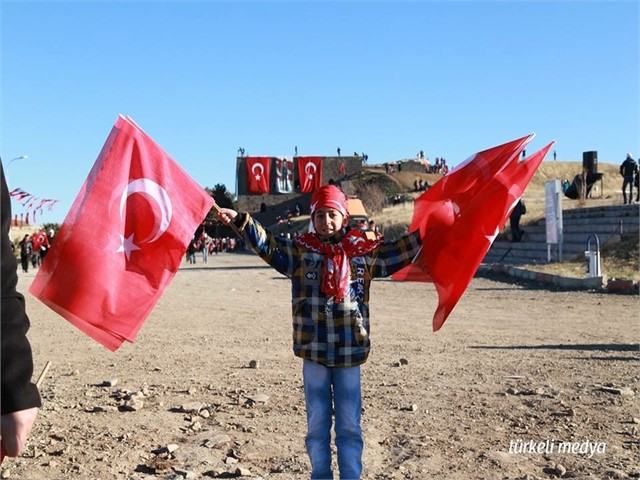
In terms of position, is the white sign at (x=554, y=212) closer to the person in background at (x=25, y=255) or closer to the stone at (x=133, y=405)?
the stone at (x=133, y=405)

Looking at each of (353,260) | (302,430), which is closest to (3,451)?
(353,260)

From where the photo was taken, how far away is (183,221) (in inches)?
185

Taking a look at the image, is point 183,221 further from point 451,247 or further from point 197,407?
point 197,407

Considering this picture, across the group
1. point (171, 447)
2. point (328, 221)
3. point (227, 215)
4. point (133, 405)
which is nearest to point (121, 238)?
point (227, 215)

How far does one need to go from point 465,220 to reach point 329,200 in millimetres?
1092

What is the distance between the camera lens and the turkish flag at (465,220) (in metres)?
4.95

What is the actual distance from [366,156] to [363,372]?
92786 mm

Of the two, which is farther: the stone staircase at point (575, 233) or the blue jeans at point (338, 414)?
the stone staircase at point (575, 233)

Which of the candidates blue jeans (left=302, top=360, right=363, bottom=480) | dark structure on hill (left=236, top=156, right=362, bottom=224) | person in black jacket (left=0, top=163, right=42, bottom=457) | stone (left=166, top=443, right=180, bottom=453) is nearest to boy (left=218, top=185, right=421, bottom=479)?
blue jeans (left=302, top=360, right=363, bottom=480)

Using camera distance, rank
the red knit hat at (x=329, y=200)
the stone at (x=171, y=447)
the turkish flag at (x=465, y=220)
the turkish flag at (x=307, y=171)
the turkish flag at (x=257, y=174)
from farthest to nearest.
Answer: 1. the turkish flag at (x=307, y=171)
2. the turkish flag at (x=257, y=174)
3. the stone at (x=171, y=447)
4. the turkish flag at (x=465, y=220)
5. the red knit hat at (x=329, y=200)

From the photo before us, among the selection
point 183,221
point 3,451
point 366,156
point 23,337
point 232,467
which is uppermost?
point 366,156

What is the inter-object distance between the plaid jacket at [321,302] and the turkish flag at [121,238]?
0.51 meters

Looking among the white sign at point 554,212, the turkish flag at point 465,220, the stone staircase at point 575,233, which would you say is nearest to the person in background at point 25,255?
the stone staircase at point 575,233

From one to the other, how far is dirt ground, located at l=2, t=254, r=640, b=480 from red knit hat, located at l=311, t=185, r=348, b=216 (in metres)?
1.78
